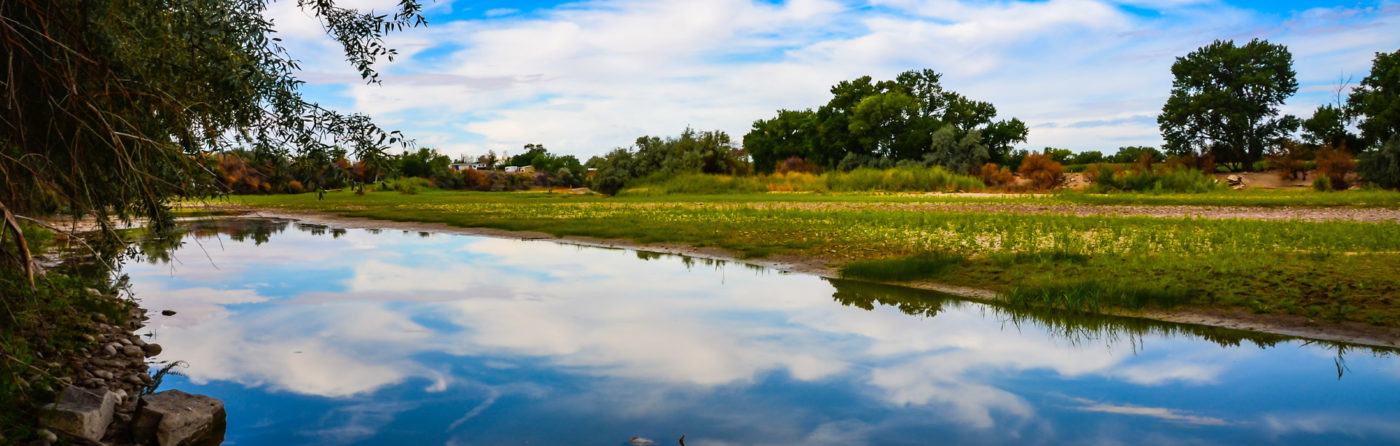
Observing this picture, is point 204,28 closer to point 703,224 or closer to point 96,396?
point 96,396

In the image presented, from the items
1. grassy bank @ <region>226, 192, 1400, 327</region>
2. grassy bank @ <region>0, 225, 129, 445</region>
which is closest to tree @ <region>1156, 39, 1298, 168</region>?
grassy bank @ <region>226, 192, 1400, 327</region>

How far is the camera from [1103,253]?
49.7 feet

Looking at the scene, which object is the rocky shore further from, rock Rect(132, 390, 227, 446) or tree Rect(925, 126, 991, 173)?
tree Rect(925, 126, 991, 173)

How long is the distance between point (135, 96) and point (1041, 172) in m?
48.2

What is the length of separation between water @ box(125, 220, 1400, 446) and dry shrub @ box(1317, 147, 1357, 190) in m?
33.9

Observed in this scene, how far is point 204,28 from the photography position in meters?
8.27

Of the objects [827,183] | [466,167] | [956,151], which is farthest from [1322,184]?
[466,167]

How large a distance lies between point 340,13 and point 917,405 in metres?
7.04

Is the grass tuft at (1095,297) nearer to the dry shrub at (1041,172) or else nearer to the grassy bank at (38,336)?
the grassy bank at (38,336)

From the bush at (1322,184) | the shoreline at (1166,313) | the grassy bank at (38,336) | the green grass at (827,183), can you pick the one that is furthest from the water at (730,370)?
the green grass at (827,183)

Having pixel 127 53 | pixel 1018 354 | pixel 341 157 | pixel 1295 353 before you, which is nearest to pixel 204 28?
pixel 127 53

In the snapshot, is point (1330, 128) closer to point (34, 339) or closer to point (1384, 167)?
point (1384, 167)

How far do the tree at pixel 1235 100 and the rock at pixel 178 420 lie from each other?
5992cm

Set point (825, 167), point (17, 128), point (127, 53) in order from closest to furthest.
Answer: point (17, 128), point (127, 53), point (825, 167)
